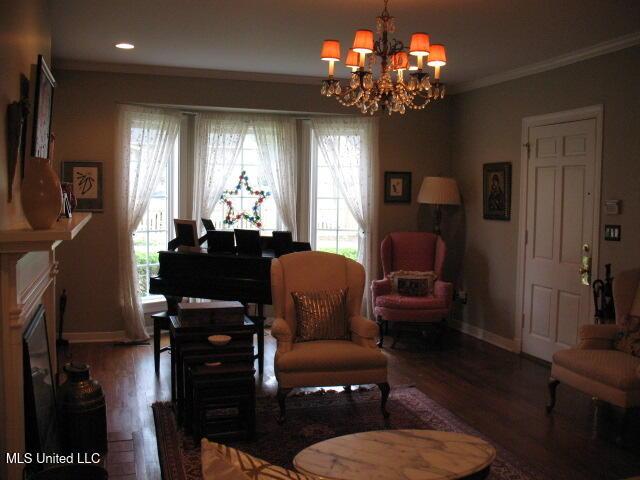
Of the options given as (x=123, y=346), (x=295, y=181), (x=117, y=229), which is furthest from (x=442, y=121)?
(x=123, y=346)

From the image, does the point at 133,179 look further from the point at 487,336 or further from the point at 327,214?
the point at 487,336

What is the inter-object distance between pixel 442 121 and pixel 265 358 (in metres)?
3.50

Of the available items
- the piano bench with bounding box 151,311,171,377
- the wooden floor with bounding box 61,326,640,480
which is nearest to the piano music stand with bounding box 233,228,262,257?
the piano bench with bounding box 151,311,171,377

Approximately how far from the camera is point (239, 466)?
55.9 inches

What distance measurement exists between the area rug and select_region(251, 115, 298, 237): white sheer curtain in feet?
9.07

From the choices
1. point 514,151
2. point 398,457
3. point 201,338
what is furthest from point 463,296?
point 398,457

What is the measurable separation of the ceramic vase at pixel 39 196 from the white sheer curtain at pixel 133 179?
381cm

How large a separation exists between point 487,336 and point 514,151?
76.2 inches

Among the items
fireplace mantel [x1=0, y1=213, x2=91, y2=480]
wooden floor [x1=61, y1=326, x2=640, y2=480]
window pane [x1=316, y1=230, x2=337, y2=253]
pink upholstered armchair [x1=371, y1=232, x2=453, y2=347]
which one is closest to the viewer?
fireplace mantel [x1=0, y1=213, x2=91, y2=480]

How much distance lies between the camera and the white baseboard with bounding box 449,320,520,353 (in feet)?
20.8

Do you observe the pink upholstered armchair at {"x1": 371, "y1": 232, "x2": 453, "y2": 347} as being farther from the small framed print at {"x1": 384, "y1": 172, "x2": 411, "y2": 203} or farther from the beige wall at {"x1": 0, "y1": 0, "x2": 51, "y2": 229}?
the beige wall at {"x1": 0, "y1": 0, "x2": 51, "y2": 229}

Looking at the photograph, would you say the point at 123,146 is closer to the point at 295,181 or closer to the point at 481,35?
the point at 295,181

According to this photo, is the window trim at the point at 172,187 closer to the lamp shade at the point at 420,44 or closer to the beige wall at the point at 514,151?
the beige wall at the point at 514,151

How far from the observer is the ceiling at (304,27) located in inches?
165
